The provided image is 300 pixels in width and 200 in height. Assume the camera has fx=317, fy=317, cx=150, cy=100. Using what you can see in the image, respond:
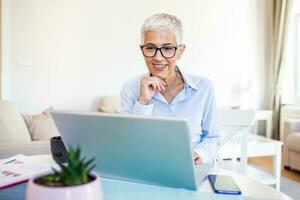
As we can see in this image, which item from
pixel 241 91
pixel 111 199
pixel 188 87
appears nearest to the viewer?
pixel 111 199

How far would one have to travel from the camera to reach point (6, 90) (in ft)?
10.8

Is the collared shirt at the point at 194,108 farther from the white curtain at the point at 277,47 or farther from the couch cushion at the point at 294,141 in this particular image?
the white curtain at the point at 277,47

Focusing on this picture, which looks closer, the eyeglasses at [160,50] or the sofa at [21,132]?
the eyeglasses at [160,50]

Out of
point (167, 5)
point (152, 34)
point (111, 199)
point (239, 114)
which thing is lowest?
point (111, 199)

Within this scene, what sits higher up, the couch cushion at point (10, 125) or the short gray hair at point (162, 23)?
the short gray hair at point (162, 23)

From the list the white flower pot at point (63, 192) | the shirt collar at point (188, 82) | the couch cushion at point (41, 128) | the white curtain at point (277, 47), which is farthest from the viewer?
the white curtain at point (277, 47)

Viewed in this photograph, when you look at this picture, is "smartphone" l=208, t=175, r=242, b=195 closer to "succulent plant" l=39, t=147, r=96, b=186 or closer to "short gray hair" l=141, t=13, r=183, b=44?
"succulent plant" l=39, t=147, r=96, b=186

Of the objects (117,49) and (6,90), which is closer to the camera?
(6,90)

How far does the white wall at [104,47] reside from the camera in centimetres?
341

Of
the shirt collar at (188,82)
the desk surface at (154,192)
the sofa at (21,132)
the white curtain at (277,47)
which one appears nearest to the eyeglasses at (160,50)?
the shirt collar at (188,82)

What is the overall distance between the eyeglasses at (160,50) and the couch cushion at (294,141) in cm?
270

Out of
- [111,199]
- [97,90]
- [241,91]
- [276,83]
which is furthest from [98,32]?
[111,199]

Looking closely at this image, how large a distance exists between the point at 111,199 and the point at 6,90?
2.91 m

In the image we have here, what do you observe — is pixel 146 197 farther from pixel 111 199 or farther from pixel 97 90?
pixel 97 90
